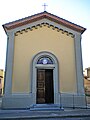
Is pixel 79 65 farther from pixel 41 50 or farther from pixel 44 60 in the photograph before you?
pixel 41 50

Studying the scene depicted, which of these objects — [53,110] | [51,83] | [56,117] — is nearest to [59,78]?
[51,83]

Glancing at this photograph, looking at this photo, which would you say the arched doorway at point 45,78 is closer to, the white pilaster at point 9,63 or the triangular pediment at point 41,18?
the white pilaster at point 9,63

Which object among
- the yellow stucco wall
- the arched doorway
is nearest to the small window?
the arched doorway

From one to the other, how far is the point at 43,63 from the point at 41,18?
338 cm

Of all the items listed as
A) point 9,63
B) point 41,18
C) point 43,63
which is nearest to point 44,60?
point 43,63

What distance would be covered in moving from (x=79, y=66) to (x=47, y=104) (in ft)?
11.4

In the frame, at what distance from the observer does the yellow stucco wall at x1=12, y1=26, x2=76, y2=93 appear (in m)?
12.4

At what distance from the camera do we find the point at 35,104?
11961mm

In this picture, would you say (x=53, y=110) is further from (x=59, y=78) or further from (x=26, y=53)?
(x=26, y=53)

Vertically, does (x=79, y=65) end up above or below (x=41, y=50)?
below

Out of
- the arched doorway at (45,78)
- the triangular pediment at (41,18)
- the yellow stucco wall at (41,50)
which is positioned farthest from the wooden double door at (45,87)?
the triangular pediment at (41,18)

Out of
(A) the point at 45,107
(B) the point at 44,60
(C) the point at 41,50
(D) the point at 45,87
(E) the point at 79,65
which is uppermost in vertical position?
(C) the point at 41,50

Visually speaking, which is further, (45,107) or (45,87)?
(45,87)

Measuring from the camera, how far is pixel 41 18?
44.4 ft
